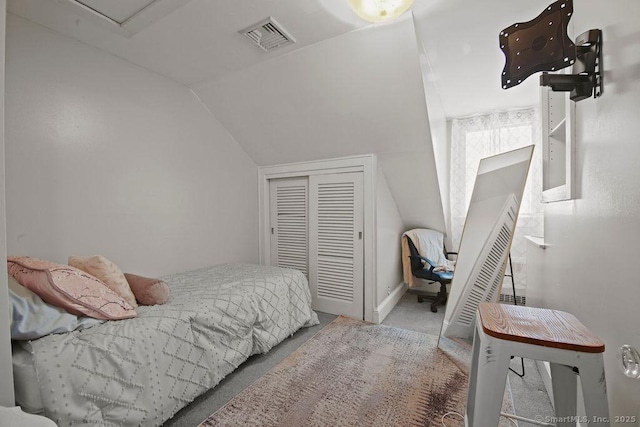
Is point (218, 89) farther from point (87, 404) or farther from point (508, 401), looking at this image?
point (508, 401)

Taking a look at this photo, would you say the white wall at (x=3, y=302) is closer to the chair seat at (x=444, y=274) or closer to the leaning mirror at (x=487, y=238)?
the leaning mirror at (x=487, y=238)

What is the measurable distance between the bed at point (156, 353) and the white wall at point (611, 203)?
201 cm

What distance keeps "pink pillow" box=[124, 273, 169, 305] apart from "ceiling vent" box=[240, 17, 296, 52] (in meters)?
1.90

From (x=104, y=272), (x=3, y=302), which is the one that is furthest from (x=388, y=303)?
(x=3, y=302)

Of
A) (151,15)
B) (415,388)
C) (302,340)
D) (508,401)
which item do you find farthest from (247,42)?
(508,401)

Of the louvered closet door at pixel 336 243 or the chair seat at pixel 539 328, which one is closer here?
the chair seat at pixel 539 328

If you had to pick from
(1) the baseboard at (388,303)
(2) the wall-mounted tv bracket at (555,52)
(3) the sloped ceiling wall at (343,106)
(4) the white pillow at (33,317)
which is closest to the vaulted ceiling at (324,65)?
(3) the sloped ceiling wall at (343,106)

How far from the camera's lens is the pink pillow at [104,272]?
169 cm

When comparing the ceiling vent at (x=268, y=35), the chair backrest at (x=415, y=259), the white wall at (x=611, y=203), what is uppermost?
the ceiling vent at (x=268, y=35)

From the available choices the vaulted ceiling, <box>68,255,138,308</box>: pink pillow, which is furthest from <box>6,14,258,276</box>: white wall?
<box>68,255,138,308</box>: pink pillow

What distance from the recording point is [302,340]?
256 cm

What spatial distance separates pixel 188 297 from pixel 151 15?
6.38 ft

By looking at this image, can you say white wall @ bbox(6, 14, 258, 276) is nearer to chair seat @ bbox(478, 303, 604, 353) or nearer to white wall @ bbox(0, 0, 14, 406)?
white wall @ bbox(0, 0, 14, 406)

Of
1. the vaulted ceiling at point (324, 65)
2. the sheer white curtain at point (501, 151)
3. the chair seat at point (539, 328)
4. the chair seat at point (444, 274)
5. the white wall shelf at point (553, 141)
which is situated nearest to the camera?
the chair seat at point (539, 328)
